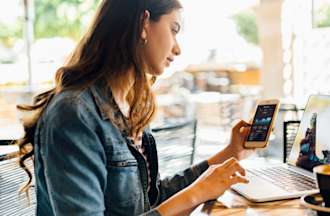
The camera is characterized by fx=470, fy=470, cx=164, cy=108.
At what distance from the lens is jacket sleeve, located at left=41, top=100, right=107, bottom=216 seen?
1017 mm

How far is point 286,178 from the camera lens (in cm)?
142

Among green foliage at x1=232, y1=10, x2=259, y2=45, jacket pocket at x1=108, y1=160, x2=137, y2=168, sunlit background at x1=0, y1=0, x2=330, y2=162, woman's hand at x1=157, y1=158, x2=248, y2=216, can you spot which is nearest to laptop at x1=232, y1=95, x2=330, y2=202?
woman's hand at x1=157, y1=158, x2=248, y2=216

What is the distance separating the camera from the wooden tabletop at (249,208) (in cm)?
114

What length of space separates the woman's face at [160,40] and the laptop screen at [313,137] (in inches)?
20.3

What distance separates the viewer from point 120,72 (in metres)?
1.19

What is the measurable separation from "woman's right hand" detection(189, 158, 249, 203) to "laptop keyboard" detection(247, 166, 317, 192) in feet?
0.67

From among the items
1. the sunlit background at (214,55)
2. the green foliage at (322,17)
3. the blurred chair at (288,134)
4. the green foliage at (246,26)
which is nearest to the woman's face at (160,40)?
the blurred chair at (288,134)

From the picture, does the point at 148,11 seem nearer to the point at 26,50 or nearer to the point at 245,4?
the point at 245,4

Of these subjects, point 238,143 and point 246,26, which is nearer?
point 238,143

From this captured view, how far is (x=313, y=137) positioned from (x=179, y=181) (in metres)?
0.43

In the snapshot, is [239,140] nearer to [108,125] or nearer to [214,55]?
[108,125]

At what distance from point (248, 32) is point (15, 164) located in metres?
3.75

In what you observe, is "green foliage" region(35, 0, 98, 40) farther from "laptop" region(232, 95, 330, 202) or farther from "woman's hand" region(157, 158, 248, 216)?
"woman's hand" region(157, 158, 248, 216)

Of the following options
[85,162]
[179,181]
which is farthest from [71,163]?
[179,181]
